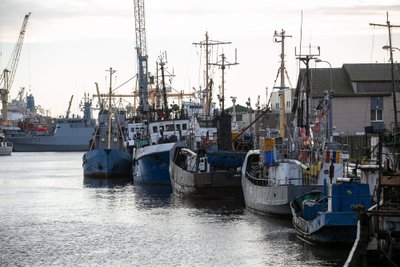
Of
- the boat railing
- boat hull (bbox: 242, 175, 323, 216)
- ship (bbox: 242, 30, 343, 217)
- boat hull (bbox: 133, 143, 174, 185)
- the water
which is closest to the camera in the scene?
the water

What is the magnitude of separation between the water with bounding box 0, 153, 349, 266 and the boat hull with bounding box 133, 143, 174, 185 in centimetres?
945

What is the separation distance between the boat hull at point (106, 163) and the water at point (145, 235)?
80.0 ft

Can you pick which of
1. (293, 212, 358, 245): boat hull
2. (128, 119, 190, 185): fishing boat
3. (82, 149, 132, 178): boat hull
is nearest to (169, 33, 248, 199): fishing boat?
(128, 119, 190, 185): fishing boat

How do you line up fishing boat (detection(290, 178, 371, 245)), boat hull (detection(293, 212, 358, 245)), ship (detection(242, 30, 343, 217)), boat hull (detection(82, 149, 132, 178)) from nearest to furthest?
1. fishing boat (detection(290, 178, 371, 245))
2. boat hull (detection(293, 212, 358, 245))
3. ship (detection(242, 30, 343, 217))
4. boat hull (detection(82, 149, 132, 178))

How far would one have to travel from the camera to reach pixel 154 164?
77.0m

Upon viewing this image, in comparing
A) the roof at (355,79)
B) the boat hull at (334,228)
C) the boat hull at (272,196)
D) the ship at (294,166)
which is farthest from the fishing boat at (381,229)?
→ the roof at (355,79)

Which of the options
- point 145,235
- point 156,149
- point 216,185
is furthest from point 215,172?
point 156,149

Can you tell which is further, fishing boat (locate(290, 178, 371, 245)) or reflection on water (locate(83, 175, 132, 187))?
reflection on water (locate(83, 175, 132, 187))

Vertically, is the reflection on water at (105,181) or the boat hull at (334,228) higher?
the boat hull at (334,228)

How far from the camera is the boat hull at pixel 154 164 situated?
Result: 75312 millimetres

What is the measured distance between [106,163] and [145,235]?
48594 millimetres

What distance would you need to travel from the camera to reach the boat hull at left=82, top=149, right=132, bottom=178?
9044 centimetres

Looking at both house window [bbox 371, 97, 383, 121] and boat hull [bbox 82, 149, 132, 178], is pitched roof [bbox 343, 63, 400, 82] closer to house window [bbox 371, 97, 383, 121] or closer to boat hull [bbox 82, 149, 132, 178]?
house window [bbox 371, 97, 383, 121]

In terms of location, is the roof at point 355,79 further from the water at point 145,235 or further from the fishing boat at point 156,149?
the water at point 145,235
